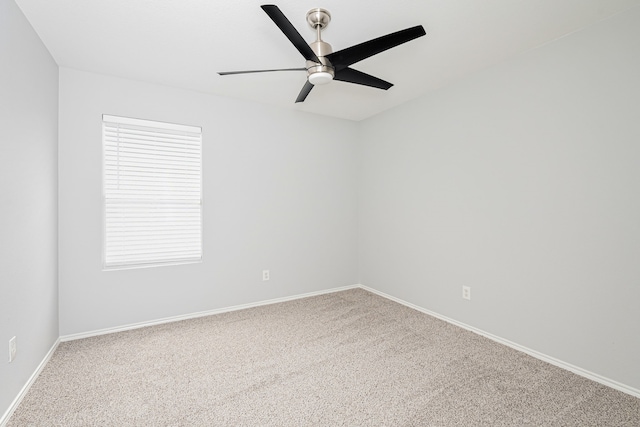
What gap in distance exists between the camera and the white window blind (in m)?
2.92

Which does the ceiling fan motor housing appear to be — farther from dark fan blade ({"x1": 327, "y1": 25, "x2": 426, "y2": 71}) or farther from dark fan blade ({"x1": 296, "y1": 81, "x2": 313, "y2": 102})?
dark fan blade ({"x1": 296, "y1": 81, "x2": 313, "y2": 102})

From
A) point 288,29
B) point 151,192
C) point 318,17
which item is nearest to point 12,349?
point 151,192

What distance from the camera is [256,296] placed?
3658 millimetres

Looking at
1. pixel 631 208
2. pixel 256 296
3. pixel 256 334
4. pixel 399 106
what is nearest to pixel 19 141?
pixel 256 334

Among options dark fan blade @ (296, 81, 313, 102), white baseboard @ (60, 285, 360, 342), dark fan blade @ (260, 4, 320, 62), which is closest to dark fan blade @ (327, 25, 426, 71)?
dark fan blade @ (260, 4, 320, 62)

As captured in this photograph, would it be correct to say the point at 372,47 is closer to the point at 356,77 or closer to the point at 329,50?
the point at 329,50

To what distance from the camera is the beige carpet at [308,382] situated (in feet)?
5.69

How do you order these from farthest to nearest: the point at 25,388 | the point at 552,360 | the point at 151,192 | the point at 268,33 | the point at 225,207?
the point at 225,207
the point at 151,192
the point at 552,360
the point at 268,33
the point at 25,388

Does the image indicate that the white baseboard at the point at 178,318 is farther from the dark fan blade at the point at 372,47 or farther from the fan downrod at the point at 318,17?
the fan downrod at the point at 318,17

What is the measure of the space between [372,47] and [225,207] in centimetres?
231

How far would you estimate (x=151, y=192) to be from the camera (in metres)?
3.08

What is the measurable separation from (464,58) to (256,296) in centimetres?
324

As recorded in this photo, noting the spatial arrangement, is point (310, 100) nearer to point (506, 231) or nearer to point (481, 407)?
point (506, 231)

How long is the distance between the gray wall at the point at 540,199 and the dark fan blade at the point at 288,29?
1.81m
